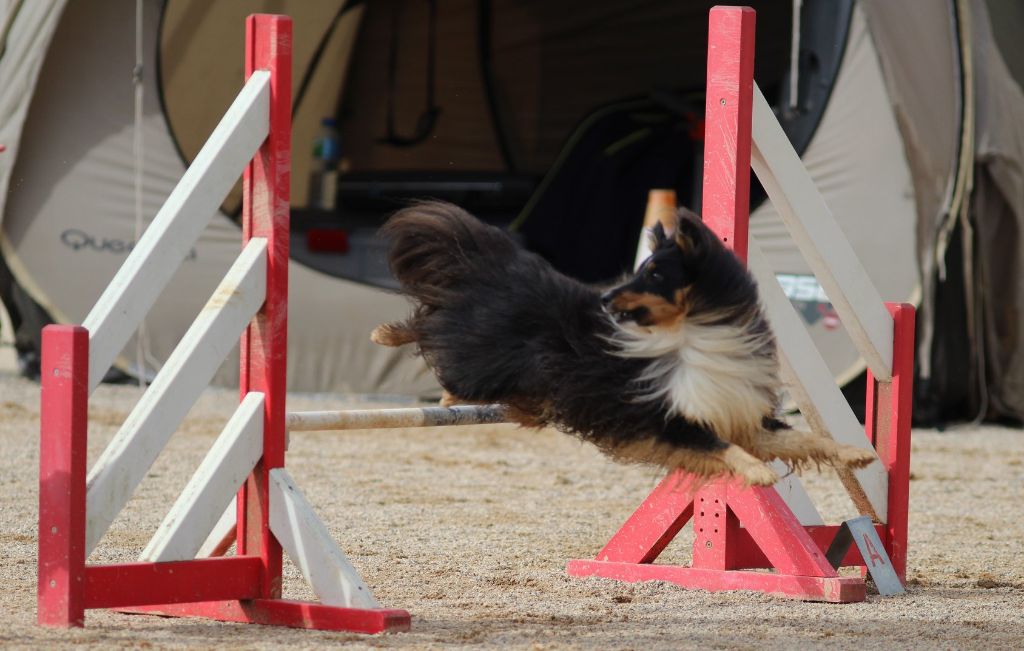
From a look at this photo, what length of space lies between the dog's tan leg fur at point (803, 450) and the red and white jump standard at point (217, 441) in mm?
946

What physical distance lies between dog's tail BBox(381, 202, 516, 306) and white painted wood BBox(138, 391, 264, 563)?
2.22 feet

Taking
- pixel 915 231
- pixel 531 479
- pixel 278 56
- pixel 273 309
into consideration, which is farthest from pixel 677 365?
pixel 915 231

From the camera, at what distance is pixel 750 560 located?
409 centimetres

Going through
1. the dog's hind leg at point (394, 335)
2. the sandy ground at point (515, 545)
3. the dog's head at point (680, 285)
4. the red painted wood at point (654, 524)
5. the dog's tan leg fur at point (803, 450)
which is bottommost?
the sandy ground at point (515, 545)

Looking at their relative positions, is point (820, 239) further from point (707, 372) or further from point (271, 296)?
point (271, 296)

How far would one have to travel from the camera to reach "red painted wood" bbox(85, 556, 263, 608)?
124 inches

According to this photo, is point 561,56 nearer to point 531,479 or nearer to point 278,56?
point 531,479

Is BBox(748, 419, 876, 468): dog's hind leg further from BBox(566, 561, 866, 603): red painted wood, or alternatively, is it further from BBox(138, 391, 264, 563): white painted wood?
BBox(138, 391, 264, 563): white painted wood

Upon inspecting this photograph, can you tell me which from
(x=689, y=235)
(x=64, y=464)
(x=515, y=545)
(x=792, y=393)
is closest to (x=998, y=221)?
(x=792, y=393)

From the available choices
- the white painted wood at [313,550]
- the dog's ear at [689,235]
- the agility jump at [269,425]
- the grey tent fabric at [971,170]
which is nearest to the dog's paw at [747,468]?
the dog's ear at [689,235]

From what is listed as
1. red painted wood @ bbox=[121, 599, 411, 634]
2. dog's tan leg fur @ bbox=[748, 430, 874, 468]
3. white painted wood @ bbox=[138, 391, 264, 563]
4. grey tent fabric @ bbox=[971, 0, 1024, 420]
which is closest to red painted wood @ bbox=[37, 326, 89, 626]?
white painted wood @ bbox=[138, 391, 264, 563]

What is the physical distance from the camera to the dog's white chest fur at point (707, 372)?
10.8 feet

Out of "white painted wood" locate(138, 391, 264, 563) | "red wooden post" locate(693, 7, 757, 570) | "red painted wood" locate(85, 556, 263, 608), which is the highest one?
"red wooden post" locate(693, 7, 757, 570)

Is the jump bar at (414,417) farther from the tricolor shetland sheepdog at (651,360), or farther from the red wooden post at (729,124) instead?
the red wooden post at (729,124)
